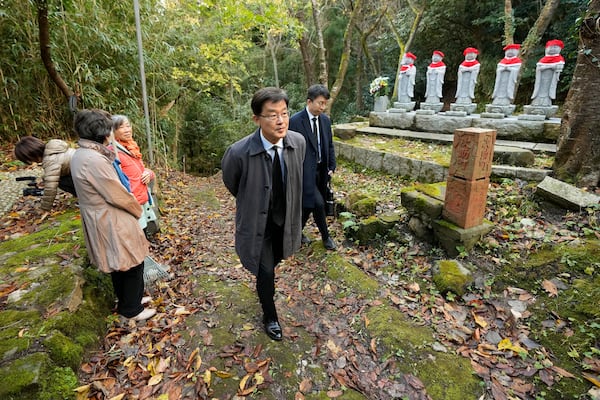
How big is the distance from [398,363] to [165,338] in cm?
200

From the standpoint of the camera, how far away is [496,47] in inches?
523

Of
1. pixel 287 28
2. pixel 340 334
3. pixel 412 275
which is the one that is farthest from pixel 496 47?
pixel 340 334

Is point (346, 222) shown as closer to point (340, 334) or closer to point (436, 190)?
point (436, 190)

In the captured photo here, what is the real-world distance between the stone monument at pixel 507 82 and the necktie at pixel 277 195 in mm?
6470

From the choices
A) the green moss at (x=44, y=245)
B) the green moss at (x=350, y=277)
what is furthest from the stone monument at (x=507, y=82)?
the green moss at (x=44, y=245)

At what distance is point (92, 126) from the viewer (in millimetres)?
2383

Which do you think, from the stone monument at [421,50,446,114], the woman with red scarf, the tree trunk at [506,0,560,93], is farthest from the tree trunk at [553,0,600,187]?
the tree trunk at [506,0,560,93]

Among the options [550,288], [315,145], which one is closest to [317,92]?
[315,145]

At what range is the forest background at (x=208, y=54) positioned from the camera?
18.1ft

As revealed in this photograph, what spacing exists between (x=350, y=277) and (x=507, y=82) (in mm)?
6569

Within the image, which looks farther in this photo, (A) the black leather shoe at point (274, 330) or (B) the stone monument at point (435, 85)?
(B) the stone monument at point (435, 85)

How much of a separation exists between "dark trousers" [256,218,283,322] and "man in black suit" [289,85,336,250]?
3.84 feet

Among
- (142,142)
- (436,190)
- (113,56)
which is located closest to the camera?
(436,190)

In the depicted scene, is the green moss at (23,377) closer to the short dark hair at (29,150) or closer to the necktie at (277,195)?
the necktie at (277,195)
